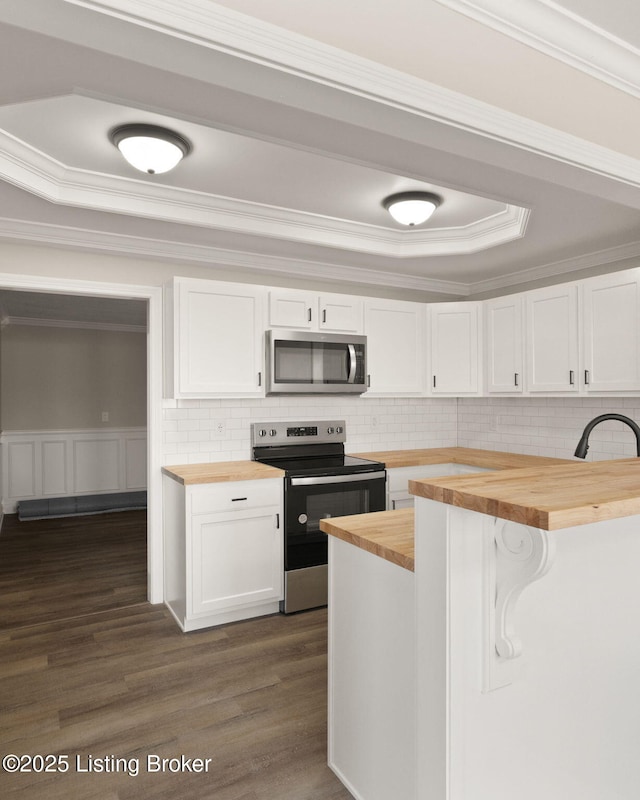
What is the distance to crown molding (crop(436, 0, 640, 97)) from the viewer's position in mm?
1548

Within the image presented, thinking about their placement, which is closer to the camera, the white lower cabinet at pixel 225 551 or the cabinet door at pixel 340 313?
the white lower cabinet at pixel 225 551

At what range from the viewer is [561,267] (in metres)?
4.12

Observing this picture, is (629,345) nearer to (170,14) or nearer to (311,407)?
(311,407)

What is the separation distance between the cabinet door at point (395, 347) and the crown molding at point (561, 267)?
730 millimetres

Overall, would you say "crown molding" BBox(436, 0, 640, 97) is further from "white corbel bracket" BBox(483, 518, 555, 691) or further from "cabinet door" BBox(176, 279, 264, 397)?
"cabinet door" BBox(176, 279, 264, 397)

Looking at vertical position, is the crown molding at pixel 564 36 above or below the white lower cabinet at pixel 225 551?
above

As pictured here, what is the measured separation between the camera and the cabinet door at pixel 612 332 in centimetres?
331

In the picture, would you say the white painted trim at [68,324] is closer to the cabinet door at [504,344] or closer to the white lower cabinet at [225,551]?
the white lower cabinet at [225,551]

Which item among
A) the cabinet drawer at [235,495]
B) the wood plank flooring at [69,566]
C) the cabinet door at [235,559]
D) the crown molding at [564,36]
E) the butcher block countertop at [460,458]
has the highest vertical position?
the crown molding at [564,36]

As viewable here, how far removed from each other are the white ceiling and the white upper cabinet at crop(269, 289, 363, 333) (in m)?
0.45

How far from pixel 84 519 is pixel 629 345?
5.77m

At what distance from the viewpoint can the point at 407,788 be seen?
160 cm

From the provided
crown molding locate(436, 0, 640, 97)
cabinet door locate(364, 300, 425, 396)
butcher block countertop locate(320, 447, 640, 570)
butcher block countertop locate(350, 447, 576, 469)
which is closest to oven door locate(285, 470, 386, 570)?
butcher block countertop locate(350, 447, 576, 469)

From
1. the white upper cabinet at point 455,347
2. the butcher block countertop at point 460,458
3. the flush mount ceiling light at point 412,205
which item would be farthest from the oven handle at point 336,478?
the flush mount ceiling light at point 412,205
